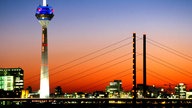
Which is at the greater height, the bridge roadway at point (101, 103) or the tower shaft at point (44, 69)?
the tower shaft at point (44, 69)

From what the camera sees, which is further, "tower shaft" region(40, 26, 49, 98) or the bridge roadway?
"tower shaft" region(40, 26, 49, 98)

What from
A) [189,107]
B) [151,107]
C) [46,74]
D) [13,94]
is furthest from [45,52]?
[189,107]

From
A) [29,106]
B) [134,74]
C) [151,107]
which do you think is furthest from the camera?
[151,107]

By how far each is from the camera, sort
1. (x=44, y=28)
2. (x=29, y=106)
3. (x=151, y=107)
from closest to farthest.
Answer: (x=29, y=106)
(x=151, y=107)
(x=44, y=28)

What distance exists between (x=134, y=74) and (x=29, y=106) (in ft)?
159

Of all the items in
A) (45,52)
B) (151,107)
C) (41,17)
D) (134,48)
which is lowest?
(151,107)

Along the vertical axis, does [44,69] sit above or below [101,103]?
above

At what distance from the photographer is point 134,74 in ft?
210

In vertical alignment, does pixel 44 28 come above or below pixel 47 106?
above

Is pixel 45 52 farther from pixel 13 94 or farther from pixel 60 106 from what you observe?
pixel 60 106

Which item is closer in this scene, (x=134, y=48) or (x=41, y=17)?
(x=134, y=48)

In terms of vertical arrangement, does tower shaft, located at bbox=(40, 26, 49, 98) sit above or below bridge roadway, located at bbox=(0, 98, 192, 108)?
above

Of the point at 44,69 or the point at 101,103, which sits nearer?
the point at 101,103

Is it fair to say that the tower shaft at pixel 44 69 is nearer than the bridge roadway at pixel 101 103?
No
